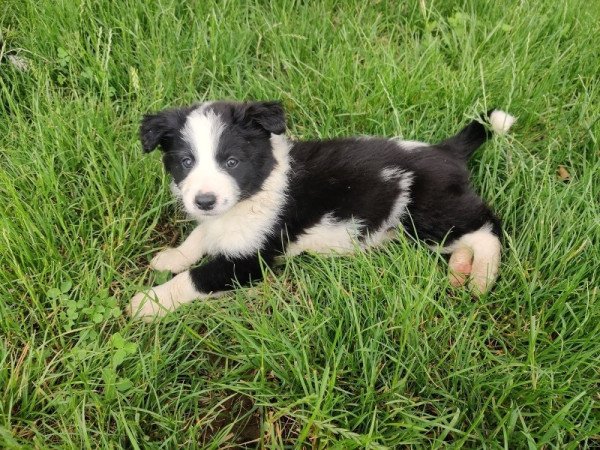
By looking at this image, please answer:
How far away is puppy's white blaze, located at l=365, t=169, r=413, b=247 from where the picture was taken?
2695 millimetres

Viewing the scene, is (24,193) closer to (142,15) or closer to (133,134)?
(133,134)

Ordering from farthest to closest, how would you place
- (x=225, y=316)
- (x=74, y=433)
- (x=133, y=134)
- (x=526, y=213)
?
(x=133, y=134) → (x=526, y=213) → (x=225, y=316) → (x=74, y=433)

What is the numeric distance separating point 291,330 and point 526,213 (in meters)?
1.48

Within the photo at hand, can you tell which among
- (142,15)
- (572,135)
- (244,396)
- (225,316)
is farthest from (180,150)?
(572,135)

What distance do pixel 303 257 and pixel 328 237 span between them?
184 mm

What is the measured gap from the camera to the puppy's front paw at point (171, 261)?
2.87 meters

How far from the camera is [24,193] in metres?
2.81

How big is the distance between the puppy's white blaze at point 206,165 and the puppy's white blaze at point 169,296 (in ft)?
1.56

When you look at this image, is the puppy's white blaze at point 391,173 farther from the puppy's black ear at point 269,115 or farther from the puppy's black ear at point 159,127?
the puppy's black ear at point 159,127

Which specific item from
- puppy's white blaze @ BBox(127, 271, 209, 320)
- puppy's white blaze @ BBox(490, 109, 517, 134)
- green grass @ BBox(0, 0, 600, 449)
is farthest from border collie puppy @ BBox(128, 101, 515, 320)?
puppy's white blaze @ BBox(490, 109, 517, 134)

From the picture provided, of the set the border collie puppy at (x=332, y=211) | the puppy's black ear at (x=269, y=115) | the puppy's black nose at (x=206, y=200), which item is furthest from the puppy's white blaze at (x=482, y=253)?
the puppy's black nose at (x=206, y=200)

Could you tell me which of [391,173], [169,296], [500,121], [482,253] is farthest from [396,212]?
[169,296]

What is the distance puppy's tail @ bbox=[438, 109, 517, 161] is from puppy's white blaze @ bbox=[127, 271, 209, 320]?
1645 millimetres

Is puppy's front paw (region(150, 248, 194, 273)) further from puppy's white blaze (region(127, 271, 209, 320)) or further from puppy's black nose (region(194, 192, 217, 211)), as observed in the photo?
puppy's black nose (region(194, 192, 217, 211))
